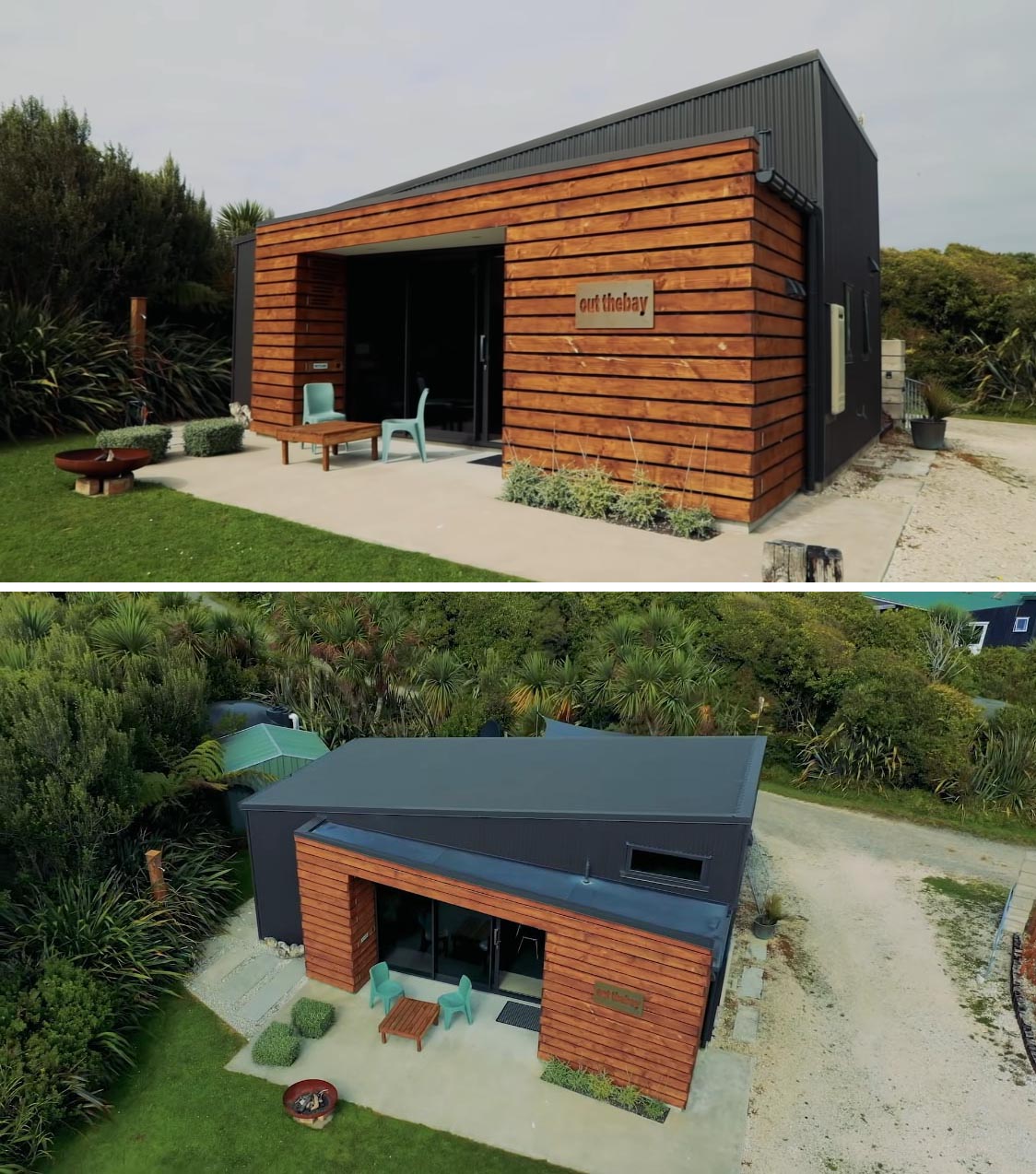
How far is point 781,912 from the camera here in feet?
25.7

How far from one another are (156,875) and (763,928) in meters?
5.17

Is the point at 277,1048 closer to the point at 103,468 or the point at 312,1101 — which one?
the point at 312,1101

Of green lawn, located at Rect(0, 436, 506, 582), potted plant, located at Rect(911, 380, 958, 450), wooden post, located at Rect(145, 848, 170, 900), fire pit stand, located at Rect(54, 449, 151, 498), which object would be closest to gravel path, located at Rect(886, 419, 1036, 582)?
potted plant, located at Rect(911, 380, 958, 450)

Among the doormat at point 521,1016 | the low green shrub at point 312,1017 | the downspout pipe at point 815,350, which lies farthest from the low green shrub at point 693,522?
the low green shrub at point 312,1017

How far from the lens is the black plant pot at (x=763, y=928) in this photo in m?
7.36

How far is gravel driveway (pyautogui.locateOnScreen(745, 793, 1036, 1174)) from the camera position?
199 inches

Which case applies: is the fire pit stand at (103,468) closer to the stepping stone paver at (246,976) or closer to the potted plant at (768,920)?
the stepping stone paver at (246,976)

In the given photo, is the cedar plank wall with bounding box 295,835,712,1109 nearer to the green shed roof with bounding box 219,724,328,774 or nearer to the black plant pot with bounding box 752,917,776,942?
the black plant pot with bounding box 752,917,776,942

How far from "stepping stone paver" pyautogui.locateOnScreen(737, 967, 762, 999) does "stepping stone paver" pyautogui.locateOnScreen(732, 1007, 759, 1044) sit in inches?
6.8

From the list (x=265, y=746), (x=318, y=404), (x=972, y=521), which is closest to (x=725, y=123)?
(x=972, y=521)

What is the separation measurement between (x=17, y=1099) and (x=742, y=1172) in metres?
4.30

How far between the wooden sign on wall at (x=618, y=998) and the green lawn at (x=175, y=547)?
10.1 ft

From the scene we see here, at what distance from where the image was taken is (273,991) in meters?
6.52

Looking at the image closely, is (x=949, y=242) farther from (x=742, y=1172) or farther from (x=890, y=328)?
(x=742, y=1172)
